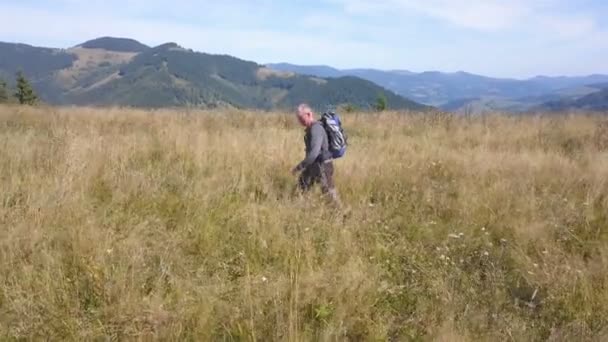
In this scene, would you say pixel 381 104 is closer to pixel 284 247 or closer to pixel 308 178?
pixel 308 178

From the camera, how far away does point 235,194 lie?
5316 mm

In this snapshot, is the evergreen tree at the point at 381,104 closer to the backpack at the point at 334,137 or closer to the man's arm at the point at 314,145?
the backpack at the point at 334,137

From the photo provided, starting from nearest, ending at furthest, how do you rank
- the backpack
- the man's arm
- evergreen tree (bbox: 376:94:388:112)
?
the man's arm
the backpack
evergreen tree (bbox: 376:94:388:112)

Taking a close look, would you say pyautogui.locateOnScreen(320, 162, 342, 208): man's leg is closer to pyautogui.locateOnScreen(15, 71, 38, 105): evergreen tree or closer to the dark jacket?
the dark jacket

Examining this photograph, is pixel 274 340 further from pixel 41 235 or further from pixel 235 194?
pixel 235 194

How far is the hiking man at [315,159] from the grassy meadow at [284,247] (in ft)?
0.96

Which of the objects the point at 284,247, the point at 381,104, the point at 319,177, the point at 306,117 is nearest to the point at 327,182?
the point at 319,177

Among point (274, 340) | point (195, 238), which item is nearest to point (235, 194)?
point (195, 238)

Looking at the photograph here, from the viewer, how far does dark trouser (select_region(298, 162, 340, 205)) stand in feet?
18.3

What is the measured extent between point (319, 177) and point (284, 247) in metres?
1.80

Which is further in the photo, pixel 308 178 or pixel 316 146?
pixel 308 178

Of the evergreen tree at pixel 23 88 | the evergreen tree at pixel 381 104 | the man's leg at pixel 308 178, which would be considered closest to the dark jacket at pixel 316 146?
the man's leg at pixel 308 178

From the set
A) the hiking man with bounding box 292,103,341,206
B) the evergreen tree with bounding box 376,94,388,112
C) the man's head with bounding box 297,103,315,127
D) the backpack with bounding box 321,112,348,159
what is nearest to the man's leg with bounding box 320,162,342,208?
the hiking man with bounding box 292,103,341,206

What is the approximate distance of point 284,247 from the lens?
3.96 m
